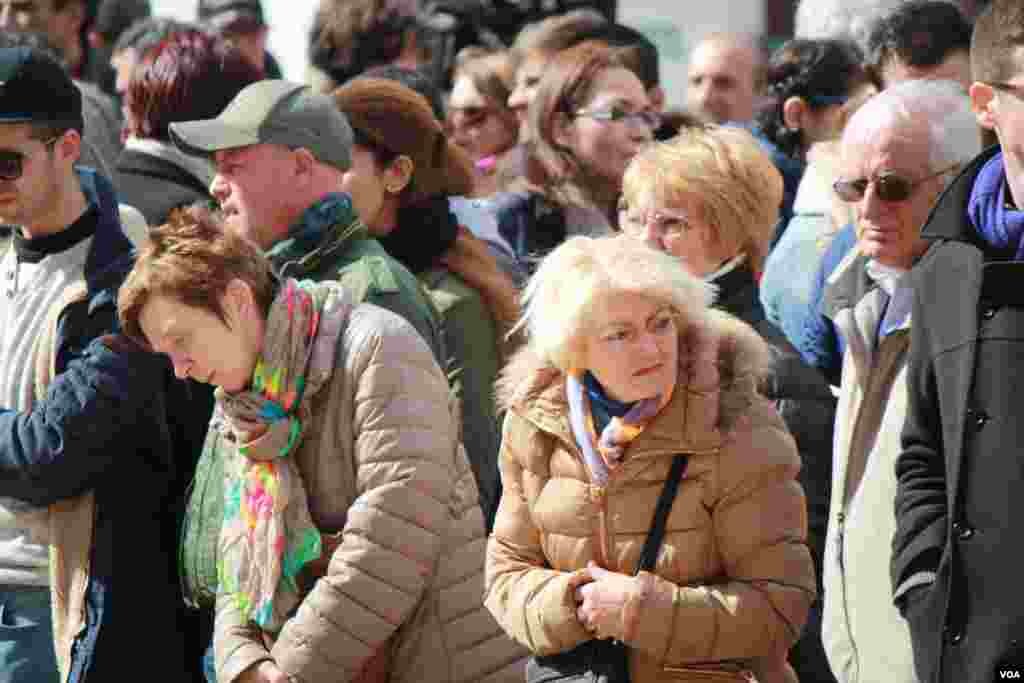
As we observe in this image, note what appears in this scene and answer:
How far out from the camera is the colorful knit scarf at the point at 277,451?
437 cm

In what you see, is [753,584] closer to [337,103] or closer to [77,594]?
[77,594]

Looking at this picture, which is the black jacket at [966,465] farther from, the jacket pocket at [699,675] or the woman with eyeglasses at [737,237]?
the woman with eyeglasses at [737,237]

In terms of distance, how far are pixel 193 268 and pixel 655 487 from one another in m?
1.24

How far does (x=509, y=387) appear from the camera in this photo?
4.12 metres

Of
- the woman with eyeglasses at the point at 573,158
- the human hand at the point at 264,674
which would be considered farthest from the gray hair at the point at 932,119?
the human hand at the point at 264,674

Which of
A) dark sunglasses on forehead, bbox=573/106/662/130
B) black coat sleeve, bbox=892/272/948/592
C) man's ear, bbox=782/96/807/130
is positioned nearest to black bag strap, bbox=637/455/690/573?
black coat sleeve, bbox=892/272/948/592

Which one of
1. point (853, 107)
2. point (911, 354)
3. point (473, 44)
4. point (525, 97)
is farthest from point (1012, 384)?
point (473, 44)

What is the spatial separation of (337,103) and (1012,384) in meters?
2.55

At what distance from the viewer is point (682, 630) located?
379cm

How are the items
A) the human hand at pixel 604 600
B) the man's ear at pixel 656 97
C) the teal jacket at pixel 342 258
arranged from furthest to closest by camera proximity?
1. the man's ear at pixel 656 97
2. the teal jacket at pixel 342 258
3. the human hand at pixel 604 600

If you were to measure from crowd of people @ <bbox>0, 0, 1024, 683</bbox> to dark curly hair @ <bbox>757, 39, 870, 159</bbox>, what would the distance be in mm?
638

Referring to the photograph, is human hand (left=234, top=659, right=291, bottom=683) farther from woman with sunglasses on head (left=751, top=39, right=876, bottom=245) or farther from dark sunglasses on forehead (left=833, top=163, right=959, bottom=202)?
woman with sunglasses on head (left=751, top=39, right=876, bottom=245)

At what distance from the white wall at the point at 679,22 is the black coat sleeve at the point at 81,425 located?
9492mm

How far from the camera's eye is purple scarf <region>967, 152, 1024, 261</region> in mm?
3754
